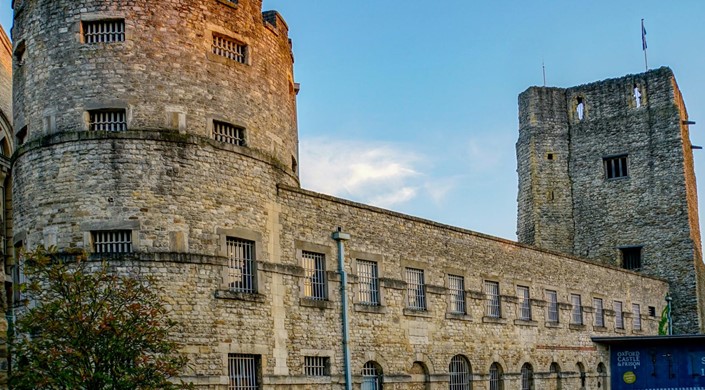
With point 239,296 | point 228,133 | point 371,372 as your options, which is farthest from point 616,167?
point 239,296

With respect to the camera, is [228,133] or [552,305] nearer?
[228,133]

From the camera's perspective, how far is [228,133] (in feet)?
77.7

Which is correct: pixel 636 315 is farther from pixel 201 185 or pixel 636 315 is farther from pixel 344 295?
pixel 201 185

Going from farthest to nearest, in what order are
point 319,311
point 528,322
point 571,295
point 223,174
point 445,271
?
1. point 571,295
2. point 528,322
3. point 445,271
4. point 319,311
5. point 223,174

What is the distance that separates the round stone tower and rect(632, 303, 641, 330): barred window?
88.9ft

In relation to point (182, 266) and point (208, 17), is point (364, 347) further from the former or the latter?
point (208, 17)

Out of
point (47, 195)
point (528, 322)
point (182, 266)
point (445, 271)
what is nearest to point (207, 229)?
point (182, 266)

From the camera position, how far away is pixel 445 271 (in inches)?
1219

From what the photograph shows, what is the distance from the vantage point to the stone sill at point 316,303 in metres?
24.6

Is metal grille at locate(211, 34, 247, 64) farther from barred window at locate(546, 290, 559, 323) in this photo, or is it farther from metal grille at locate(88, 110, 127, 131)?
barred window at locate(546, 290, 559, 323)

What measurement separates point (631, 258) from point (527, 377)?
17.4 metres

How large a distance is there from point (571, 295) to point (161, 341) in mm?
24920

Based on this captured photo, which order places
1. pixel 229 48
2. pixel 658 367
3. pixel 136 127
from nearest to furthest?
pixel 136 127, pixel 229 48, pixel 658 367

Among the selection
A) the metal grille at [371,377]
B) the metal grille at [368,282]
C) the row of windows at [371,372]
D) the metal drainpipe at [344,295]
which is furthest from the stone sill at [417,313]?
the metal drainpipe at [344,295]
